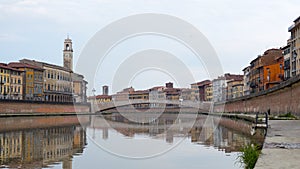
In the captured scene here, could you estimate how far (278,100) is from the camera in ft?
128

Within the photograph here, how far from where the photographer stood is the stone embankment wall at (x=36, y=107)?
2173 inches

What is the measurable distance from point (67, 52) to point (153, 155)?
86.0 m

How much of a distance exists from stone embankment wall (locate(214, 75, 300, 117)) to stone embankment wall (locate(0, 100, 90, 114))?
98.9 ft

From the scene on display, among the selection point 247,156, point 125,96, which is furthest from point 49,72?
point 247,156

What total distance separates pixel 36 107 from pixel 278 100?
38.6 m

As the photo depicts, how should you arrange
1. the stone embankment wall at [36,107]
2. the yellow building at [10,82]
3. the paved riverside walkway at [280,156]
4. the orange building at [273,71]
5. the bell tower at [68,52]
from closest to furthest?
the paved riverside walkway at [280,156] → the stone embankment wall at [36,107] → the yellow building at [10,82] → the orange building at [273,71] → the bell tower at [68,52]

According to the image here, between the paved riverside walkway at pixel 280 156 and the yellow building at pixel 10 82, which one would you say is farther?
the yellow building at pixel 10 82

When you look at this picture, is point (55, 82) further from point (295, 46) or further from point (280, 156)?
point (280, 156)

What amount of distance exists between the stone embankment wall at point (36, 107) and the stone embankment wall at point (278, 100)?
30.1 meters

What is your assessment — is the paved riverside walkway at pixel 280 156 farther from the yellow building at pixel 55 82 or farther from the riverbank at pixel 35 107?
the yellow building at pixel 55 82

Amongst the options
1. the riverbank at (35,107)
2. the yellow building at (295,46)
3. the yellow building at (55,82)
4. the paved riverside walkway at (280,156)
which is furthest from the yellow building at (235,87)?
the paved riverside walkway at (280,156)

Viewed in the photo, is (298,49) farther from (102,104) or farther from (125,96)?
(125,96)

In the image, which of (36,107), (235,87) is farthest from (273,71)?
(235,87)

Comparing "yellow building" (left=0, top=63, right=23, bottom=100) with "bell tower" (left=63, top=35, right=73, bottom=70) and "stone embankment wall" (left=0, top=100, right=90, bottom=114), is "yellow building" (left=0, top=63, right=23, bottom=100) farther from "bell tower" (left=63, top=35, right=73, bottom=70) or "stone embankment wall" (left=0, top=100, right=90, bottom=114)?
"bell tower" (left=63, top=35, right=73, bottom=70)
